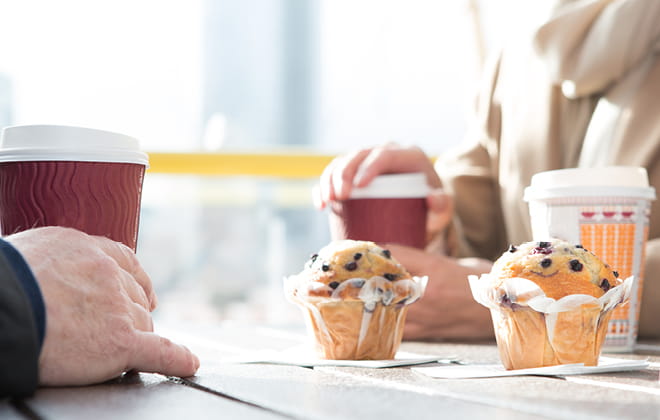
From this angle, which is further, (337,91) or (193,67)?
(337,91)

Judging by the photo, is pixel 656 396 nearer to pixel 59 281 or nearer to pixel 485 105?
pixel 59 281

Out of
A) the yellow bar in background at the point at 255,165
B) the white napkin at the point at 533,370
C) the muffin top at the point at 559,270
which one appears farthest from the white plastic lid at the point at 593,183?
the yellow bar in background at the point at 255,165

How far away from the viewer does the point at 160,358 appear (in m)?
0.71

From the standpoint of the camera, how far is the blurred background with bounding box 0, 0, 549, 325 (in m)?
2.34

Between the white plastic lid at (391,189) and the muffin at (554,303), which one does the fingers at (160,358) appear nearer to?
the muffin at (554,303)

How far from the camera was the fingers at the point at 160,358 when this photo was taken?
700 mm

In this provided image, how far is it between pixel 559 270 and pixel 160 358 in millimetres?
409

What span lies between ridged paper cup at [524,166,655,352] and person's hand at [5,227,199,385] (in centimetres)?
47

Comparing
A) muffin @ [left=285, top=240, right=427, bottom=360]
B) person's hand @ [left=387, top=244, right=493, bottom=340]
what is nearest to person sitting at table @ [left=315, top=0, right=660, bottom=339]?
person's hand @ [left=387, top=244, right=493, bottom=340]

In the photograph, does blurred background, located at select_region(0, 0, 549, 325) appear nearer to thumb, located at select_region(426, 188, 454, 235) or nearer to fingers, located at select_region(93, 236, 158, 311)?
thumb, located at select_region(426, 188, 454, 235)

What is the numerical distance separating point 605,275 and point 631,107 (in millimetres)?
578

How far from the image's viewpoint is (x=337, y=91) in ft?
14.9

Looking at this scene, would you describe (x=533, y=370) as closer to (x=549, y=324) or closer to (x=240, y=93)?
(x=549, y=324)

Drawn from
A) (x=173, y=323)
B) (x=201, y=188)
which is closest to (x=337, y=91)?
(x=201, y=188)
